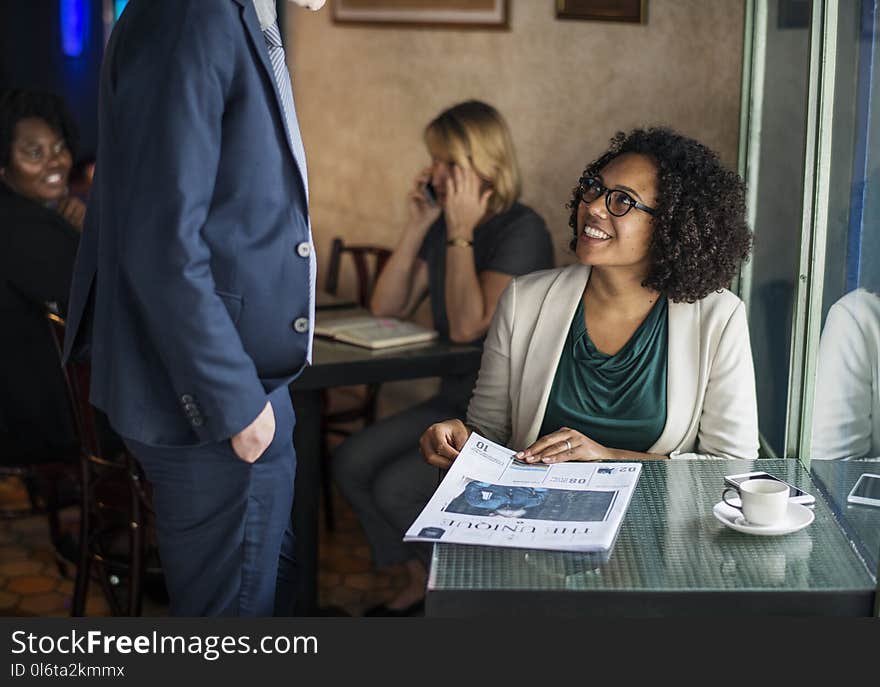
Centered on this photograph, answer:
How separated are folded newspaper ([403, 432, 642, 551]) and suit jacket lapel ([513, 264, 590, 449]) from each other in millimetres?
346

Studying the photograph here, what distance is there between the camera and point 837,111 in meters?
1.91

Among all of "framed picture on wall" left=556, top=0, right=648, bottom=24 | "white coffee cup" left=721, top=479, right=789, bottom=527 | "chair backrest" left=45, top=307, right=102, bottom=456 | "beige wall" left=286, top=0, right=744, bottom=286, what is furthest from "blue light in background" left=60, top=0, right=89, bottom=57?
"white coffee cup" left=721, top=479, right=789, bottom=527

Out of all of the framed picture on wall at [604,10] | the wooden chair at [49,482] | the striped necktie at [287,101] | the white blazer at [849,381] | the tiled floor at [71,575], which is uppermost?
the framed picture on wall at [604,10]

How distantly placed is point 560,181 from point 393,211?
0.84m

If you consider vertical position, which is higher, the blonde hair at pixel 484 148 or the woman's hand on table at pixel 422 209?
the blonde hair at pixel 484 148

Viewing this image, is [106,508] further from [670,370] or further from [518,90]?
[518,90]

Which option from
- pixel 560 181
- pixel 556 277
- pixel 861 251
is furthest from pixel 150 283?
pixel 560 181

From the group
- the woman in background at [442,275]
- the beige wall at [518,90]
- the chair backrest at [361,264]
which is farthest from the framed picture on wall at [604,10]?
the chair backrest at [361,264]

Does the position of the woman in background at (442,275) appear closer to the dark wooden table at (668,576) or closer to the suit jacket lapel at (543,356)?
the suit jacket lapel at (543,356)

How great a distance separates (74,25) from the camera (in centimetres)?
410

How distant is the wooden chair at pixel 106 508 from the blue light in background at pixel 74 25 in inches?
76.5

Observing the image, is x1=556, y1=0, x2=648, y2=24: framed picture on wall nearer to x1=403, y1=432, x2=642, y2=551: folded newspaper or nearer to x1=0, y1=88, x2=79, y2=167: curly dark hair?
x1=0, y1=88, x2=79, y2=167: curly dark hair

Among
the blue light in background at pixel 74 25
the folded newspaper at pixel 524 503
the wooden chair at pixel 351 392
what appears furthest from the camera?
the blue light in background at pixel 74 25

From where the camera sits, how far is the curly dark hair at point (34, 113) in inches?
132
